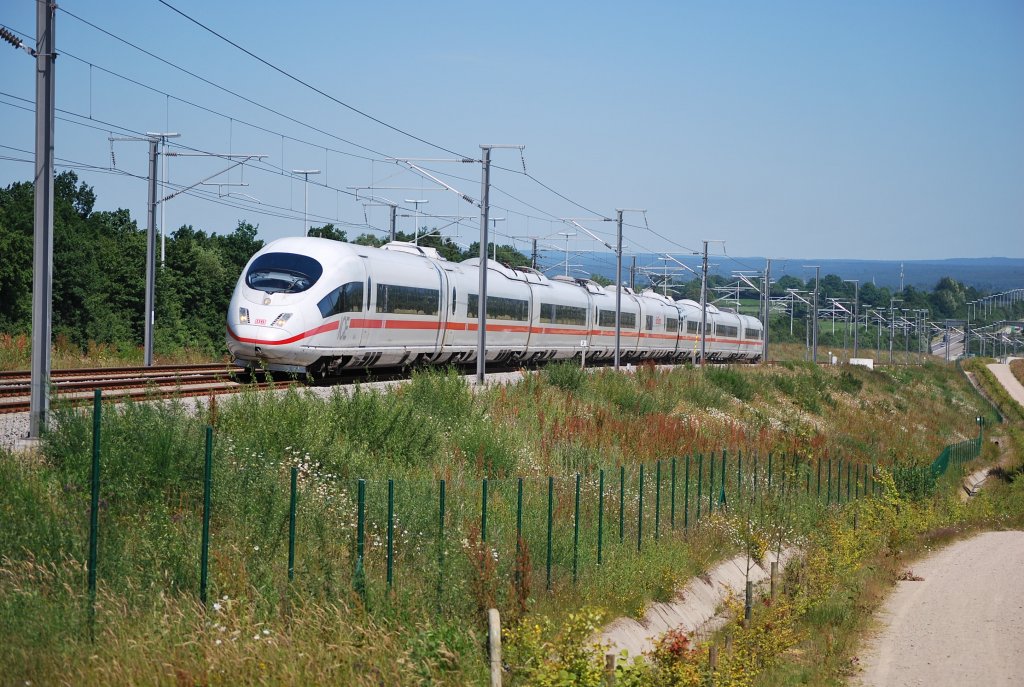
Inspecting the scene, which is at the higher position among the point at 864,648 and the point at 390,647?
the point at 390,647

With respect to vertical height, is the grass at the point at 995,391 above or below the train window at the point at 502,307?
below

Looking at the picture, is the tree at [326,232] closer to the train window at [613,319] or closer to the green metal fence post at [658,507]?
the train window at [613,319]

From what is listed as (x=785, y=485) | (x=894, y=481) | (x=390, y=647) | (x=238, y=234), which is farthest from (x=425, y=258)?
(x=238, y=234)

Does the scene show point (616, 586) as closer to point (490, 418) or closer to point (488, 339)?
point (490, 418)

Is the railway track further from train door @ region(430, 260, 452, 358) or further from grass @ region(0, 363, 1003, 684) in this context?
train door @ region(430, 260, 452, 358)

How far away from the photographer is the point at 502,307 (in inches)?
1603

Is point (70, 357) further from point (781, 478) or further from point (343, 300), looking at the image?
point (781, 478)

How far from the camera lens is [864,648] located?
18.1 m

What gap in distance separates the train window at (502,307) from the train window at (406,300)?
3.32m

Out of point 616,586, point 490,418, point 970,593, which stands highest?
point 490,418

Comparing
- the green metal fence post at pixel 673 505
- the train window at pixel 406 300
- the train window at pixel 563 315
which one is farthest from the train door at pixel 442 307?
the green metal fence post at pixel 673 505

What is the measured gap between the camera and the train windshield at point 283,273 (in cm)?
2711

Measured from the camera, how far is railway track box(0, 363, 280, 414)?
61.6ft

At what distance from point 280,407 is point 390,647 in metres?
7.86
